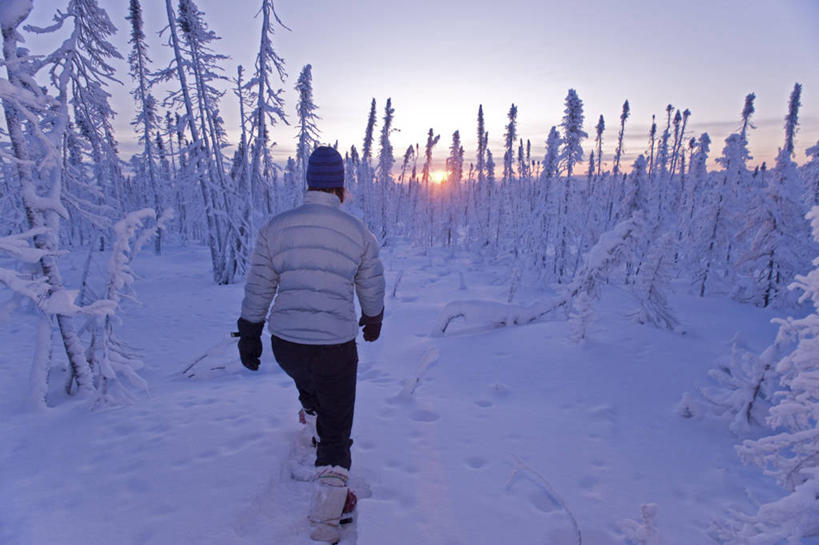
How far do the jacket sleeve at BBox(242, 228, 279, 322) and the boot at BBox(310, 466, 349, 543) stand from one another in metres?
1.21

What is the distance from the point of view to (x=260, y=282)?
2.60 metres

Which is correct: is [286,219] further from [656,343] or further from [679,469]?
[656,343]

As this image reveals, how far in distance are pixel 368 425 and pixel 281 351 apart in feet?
6.05

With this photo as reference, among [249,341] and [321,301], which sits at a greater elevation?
[321,301]

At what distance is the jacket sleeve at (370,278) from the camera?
2639mm

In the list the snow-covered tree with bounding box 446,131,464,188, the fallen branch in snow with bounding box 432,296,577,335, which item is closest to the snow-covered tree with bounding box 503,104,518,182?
the snow-covered tree with bounding box 446,131,464,188

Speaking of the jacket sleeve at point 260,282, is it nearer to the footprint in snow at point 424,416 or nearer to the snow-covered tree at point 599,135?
the footprint in snow at point 424,416

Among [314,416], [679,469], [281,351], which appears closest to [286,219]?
[281,351]

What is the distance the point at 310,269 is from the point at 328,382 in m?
0.78

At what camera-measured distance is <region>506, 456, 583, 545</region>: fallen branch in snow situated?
272 centimetres

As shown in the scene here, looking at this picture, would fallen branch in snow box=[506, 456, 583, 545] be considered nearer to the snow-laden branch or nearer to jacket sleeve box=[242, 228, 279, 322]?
jacket sleeve box=[242, 228, 279, 322]

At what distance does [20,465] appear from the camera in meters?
3.27

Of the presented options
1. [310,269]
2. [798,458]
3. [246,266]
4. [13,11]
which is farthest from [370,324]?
[246,266]

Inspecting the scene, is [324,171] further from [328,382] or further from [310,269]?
[328,382]
